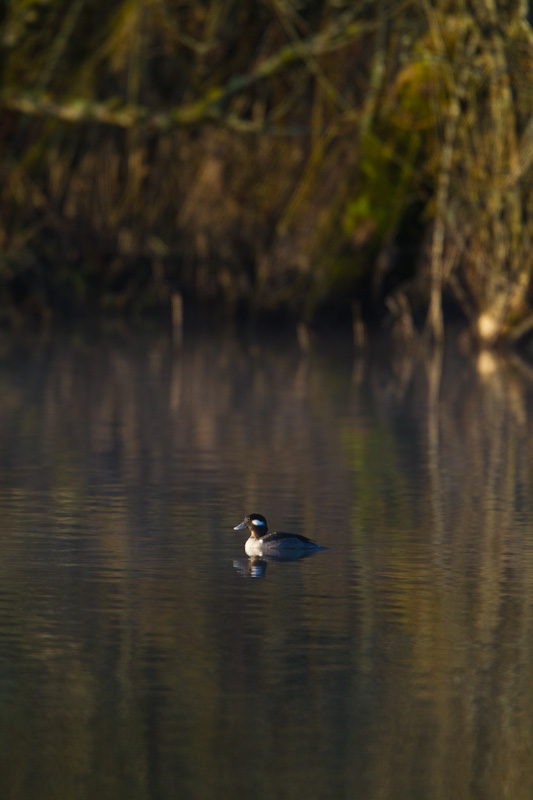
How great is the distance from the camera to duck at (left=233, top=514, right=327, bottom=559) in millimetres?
8047

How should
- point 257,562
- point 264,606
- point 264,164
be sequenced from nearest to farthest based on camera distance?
point 264,606
point 257,562
point 264,164

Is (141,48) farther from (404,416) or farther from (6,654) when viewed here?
(6,654)

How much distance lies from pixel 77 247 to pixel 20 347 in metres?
4.44

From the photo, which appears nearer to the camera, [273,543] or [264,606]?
[264,606]

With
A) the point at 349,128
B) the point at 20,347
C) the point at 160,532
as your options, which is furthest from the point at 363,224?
the point at 160,532

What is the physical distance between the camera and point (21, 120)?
23.2 meters

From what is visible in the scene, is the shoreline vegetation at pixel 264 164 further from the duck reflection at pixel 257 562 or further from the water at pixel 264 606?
the duck reflection at pixel 257 562

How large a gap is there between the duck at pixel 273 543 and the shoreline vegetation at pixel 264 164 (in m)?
9.80

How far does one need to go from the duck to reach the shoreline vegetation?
980 cm

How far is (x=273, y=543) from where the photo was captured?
317 inches

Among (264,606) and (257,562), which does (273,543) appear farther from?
(264,606)

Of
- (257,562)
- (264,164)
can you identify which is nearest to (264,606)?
(257,562)

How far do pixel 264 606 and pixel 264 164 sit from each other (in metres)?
15.9

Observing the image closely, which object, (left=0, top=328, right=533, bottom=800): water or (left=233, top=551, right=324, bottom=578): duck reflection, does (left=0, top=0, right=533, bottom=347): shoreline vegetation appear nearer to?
(left=0, top=328, right=533, bottom=800): water
